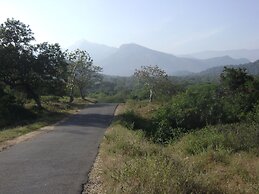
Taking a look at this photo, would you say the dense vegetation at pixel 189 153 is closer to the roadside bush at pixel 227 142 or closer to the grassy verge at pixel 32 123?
the roadside bush at pixel 227 142

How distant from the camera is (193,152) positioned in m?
17.5

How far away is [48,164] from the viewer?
1218 centimetres

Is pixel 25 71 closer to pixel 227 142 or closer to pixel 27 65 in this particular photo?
pixel 27 65

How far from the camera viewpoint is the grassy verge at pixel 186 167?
826 centimetres

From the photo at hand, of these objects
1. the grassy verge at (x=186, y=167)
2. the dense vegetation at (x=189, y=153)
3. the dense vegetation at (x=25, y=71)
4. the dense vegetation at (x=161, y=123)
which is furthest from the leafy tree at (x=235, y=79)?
the grassy verge at (x=186, y=167)

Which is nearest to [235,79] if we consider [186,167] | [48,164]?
[48,164]

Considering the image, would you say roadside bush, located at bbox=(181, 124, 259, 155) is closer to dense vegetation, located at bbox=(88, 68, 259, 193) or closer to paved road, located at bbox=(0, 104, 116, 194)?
dense vegetation, located at bbox=(88, 68, 259, 193)

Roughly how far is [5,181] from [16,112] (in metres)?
23.6

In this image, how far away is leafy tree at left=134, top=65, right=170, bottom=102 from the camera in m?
58.2

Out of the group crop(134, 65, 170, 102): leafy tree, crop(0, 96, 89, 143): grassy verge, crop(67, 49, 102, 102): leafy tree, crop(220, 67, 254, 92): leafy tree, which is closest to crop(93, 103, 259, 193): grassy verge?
crop(0, 96, 89, 143): grassy verge

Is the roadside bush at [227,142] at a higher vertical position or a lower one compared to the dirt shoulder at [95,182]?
lower

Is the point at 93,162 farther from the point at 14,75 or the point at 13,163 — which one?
the point at 14,75

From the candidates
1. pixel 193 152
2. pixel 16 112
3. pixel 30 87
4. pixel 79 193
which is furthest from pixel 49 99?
pixel 79 193

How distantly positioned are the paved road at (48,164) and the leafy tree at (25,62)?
1680cm
